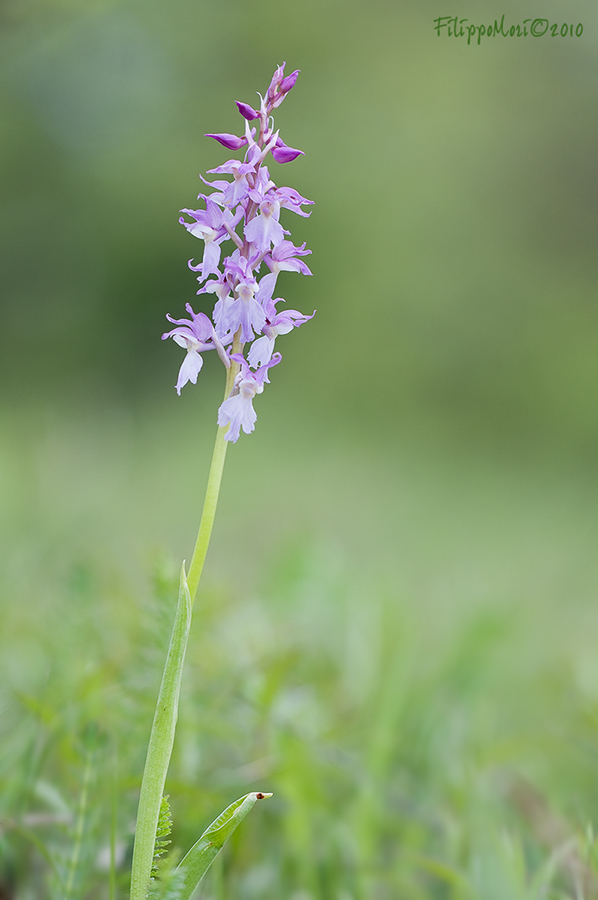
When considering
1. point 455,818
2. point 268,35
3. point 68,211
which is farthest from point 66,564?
point 268,35

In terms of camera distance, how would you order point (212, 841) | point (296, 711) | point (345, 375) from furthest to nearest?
point (345, 375) → point (296, 711) → point (212, 841)

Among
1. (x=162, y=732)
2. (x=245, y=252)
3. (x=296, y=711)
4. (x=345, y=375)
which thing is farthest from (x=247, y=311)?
(x=345, y=375)

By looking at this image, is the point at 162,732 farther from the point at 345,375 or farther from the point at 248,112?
the point at 345,375

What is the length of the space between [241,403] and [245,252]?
121 mm

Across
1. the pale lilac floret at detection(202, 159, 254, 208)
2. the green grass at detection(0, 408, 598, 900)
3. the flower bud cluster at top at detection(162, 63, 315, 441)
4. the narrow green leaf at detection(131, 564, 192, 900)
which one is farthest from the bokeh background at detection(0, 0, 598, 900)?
the pale lilac floret at detection(202, 159, 254, 208)

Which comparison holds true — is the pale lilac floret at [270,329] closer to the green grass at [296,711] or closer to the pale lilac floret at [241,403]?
the pale lilac floret at [241,403]

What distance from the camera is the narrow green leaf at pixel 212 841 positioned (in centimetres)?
53

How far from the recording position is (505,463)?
4.73m

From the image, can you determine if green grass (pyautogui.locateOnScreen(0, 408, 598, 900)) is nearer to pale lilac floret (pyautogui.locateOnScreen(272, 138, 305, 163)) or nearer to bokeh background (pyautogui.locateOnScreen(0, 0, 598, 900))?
bokeh background (pyautogui.locateOnScreen(0, 0, 598, 900))

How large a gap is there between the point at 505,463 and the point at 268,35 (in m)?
3.55

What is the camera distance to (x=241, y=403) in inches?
22.9

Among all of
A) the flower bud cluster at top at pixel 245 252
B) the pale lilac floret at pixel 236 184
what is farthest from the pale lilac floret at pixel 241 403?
the pale lilac floret at pixel 236 184

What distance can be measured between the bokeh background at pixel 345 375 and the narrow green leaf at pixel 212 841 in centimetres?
48

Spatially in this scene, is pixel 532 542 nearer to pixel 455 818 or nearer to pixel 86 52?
pixel 455 818
